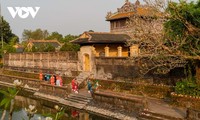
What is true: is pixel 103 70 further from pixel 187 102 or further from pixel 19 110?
pixel 187 102

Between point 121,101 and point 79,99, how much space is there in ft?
13.4

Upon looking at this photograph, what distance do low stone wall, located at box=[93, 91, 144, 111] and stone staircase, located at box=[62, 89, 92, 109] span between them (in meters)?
0.83

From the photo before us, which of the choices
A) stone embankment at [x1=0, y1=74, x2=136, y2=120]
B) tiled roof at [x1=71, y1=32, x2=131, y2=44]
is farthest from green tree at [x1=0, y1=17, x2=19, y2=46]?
tiled roof at [x1=71, y1=32, x2=131, y2=44]

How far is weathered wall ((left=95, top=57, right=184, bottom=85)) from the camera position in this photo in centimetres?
1609

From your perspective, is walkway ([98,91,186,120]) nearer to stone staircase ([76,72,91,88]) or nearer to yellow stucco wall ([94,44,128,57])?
stone staircase ([76,72,91,88])

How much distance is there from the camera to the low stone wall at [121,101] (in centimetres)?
1383

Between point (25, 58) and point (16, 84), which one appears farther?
point (25, 58)

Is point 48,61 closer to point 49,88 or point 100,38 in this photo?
point 100,38

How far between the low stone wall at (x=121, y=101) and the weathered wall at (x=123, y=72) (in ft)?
9.92

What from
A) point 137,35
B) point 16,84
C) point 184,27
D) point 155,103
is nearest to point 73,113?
point 155,103

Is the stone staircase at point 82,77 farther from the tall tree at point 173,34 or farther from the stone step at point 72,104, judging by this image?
the tall tree at point 173,34

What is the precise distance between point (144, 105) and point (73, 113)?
5319mm

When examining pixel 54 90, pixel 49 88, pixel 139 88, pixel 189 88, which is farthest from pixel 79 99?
pixel 189 88

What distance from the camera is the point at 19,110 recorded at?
19.1 metres
